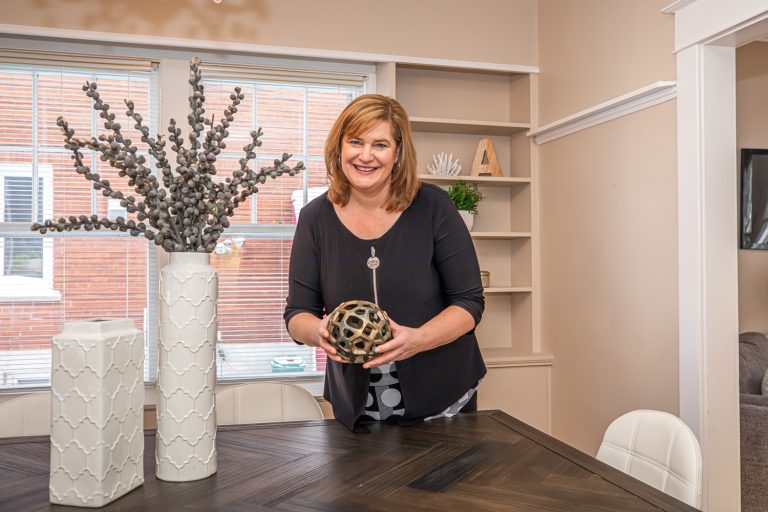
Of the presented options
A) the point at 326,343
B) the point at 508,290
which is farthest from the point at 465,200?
the point at 326,343

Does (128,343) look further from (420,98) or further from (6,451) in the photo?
(420,98)

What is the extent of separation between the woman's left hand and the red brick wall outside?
2111 millimetres

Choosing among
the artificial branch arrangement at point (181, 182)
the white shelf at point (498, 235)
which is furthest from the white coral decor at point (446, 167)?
the artificial branch arrangement at point (181, 182)

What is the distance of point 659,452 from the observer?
4.86 feet

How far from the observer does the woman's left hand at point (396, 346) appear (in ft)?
4.33

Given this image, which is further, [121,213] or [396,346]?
Result: [121,213]

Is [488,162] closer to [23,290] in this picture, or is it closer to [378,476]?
[23,290]

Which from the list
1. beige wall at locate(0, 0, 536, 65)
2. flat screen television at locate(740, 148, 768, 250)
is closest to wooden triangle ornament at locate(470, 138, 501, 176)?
beige wall at locate(0, 0, 536, 65)

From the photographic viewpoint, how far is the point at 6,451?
1377 millimetres

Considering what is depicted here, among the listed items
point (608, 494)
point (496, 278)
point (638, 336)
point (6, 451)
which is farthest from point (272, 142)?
point (608, 494)

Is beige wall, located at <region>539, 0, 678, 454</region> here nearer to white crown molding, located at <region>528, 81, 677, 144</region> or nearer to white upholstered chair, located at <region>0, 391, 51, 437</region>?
white crown molding, located at <region>528, 81, 677, 144</region>

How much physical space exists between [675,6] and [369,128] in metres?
1.62

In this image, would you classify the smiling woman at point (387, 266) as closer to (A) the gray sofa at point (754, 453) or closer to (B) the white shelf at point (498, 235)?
(A) the gray sofa at point (754, 453)

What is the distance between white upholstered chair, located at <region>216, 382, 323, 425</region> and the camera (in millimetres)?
2051
